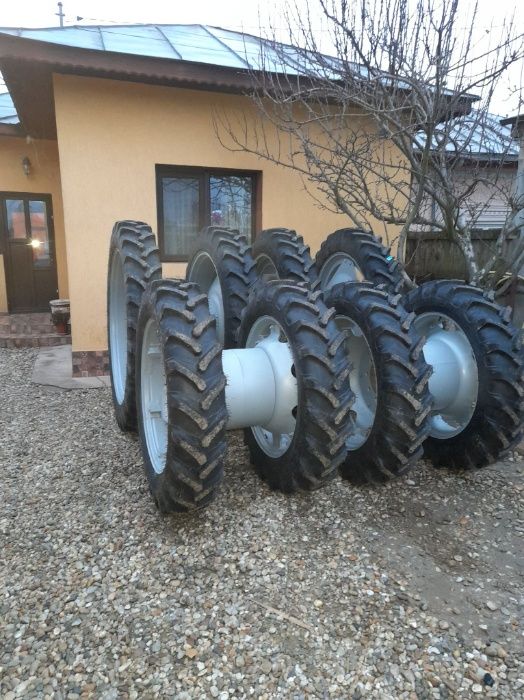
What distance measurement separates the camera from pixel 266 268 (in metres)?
4.63

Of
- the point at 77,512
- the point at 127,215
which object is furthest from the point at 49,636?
the point at 127,215

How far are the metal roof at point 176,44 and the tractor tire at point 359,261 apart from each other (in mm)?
2179

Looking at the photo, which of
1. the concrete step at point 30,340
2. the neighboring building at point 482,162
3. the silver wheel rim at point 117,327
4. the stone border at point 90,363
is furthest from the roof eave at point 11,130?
the neighboring building at point 482,162

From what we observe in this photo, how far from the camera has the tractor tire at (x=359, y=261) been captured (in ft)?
13.6

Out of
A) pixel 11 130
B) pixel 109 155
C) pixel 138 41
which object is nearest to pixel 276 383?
pixel 109 155

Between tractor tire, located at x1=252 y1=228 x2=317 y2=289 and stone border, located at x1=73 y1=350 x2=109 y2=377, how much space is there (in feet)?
9.07

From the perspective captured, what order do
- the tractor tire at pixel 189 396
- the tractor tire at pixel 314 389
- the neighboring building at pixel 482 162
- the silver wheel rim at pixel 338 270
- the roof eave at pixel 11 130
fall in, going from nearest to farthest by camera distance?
1. the tractor tire at pixel 189 396
2. the tractor tire at pixel 314 389
3. the silver wheel rim at pixel 338 270
4. the neighboring building at pixel 482 162
5. the roof eave at pixel 11 130

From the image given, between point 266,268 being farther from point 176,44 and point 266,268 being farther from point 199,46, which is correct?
point 199,46

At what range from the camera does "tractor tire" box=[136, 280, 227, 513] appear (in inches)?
92.2

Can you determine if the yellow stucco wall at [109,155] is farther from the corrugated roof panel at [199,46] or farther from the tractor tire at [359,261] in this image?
the tractor tire at [359,261]

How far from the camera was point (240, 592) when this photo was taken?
2334 millimetres

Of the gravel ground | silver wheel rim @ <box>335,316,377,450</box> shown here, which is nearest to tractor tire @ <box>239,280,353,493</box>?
the gravel ground

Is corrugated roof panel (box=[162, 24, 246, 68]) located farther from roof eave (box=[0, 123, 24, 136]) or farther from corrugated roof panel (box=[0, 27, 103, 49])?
roof eave (box=[0, 123, 24, 136])

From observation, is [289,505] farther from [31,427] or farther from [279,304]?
[31,427]
